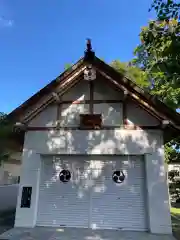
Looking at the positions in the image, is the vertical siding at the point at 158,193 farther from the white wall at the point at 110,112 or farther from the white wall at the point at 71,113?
the white wall at the point at 71,113

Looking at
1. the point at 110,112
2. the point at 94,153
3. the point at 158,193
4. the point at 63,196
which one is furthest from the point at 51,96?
the point at 158,193

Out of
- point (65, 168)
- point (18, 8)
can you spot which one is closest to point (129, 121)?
point (65, 168)

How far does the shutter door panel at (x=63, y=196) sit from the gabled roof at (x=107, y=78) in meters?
2.26

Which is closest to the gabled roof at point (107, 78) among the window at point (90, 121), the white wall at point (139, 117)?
the white wall at point (139, 117)

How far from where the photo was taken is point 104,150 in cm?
772

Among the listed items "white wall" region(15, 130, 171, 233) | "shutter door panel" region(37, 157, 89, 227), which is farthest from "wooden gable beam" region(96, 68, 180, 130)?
"shutter door panel" region(37, 157, 89, 227)

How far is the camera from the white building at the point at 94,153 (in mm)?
7297

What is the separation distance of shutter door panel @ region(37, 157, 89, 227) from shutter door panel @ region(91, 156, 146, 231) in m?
0.39

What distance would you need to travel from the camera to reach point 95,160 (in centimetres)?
786

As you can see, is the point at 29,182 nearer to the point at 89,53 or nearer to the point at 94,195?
the point at 94,195

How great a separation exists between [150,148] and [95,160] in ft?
6.29

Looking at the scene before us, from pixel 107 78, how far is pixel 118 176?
3.42 metres

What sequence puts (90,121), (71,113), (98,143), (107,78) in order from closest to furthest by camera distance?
(98,143)
(107,78)
(90,121)
(71,113)

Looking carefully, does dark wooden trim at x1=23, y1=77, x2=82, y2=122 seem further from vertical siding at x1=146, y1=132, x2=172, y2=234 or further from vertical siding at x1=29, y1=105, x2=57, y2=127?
vertical siding at x1=146, y1=132, x2=172, y2=234
